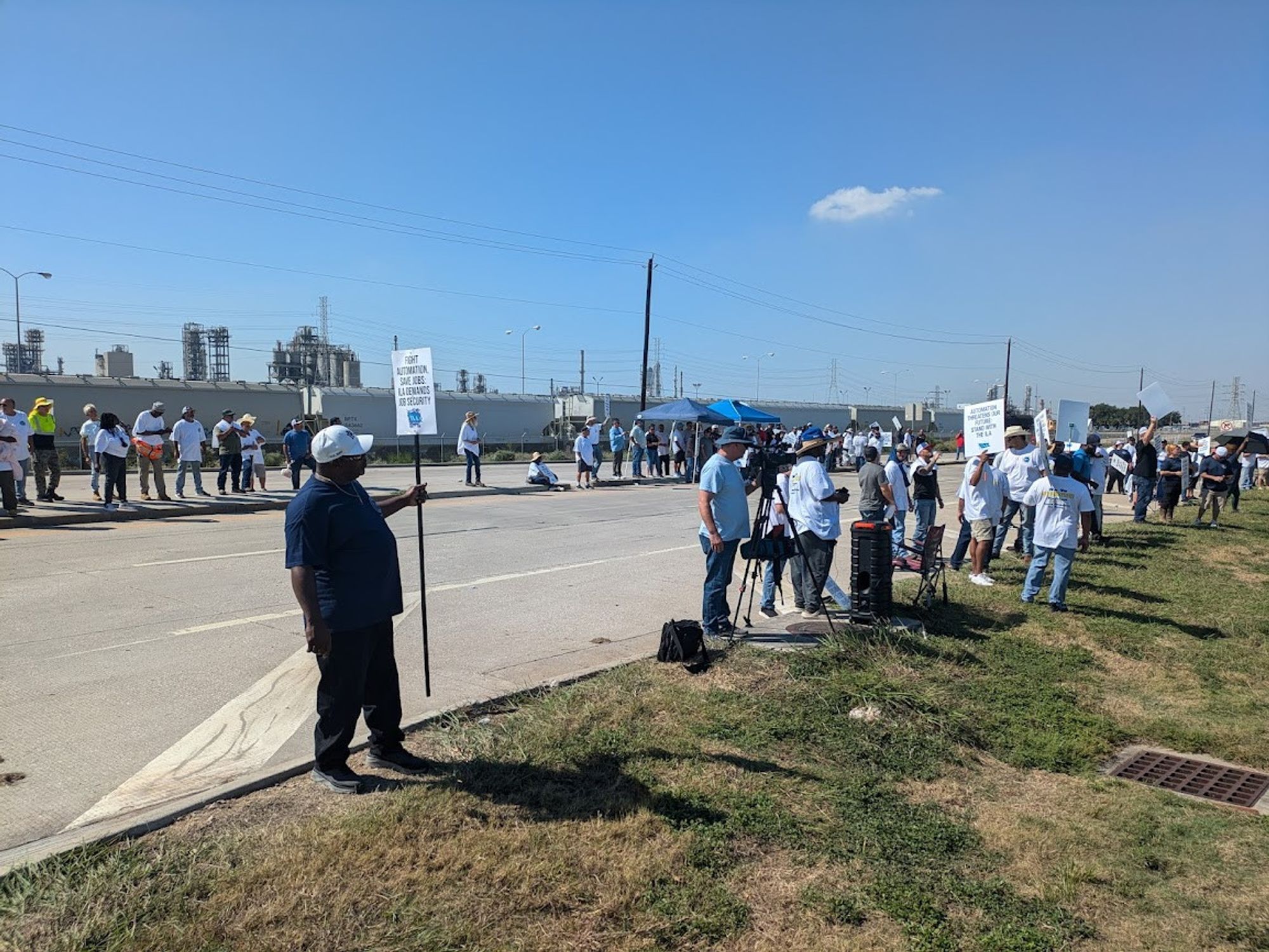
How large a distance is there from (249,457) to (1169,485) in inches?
742

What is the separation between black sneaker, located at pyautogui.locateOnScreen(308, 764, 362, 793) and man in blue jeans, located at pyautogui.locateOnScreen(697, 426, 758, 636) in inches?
128

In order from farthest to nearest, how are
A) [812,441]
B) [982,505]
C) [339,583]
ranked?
1. [982,505]
2. [812,441]
3. [339,583]

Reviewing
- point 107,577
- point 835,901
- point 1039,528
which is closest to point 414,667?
point 835,901

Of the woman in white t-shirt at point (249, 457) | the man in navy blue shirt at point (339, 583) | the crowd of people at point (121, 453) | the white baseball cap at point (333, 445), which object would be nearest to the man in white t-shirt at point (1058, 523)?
the man in navy blue shirt at point (339, 583)

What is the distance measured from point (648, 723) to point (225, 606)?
4912mm

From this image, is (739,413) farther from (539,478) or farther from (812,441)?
(812,441)

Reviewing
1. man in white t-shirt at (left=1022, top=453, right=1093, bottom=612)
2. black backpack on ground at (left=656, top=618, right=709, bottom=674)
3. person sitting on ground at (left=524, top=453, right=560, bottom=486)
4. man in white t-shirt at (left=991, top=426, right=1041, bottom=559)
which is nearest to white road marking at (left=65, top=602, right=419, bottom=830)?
black backpack on ground at (left=656, top=618, right=709, bottom=674)

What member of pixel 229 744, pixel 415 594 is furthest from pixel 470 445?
pixel 229 744

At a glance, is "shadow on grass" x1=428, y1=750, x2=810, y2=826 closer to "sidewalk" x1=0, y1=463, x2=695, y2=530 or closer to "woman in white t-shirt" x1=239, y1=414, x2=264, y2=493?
"sidewalk" x1=0, y1=463, x2=695, y2=530

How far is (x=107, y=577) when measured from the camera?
9336mm

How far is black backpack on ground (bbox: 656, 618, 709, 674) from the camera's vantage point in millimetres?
6234

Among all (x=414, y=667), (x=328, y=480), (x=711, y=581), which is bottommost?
(x=414, y=667)

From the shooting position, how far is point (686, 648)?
247 inches

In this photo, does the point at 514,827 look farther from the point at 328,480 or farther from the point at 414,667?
the point at 414,667
